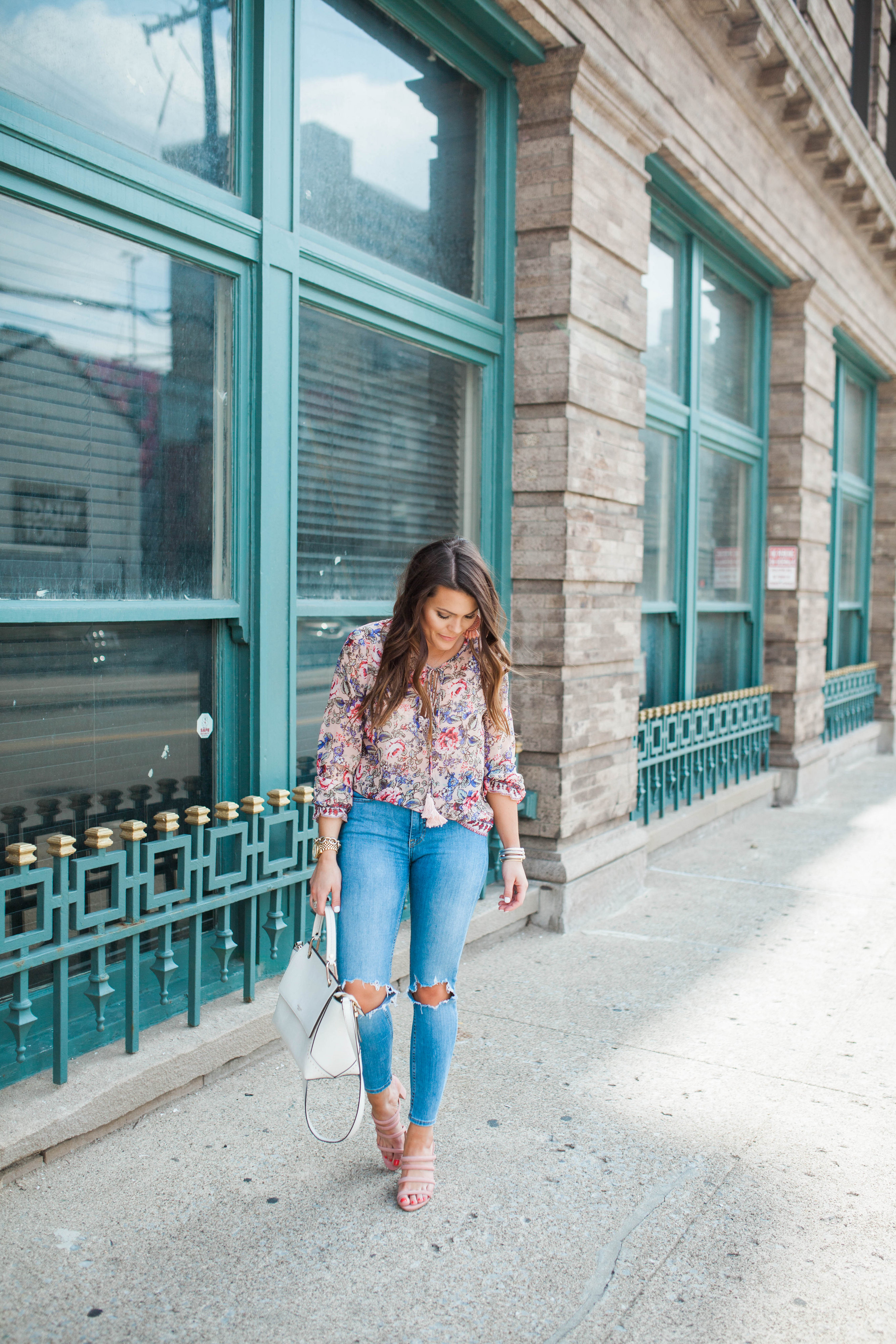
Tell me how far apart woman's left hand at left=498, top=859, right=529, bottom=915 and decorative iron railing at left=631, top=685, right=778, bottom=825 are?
11.5 feet

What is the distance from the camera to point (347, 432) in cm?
468

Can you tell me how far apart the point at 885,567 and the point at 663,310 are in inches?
296

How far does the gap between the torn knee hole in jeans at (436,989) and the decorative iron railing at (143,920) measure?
3.05 ft

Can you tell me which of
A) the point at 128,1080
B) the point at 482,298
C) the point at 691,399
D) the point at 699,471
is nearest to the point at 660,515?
the point at 699,471

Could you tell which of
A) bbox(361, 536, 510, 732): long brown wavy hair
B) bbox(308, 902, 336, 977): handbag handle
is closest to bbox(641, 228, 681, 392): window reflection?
bbox(361, 536, 510, 732): long brown wavy hair

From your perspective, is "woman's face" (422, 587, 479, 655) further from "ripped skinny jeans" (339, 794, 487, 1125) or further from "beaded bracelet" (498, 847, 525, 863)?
"beaded bracelet" (498, 847, 525, 863)

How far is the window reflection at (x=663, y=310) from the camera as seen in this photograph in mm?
7340

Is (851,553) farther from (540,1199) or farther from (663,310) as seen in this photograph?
(540,1199)

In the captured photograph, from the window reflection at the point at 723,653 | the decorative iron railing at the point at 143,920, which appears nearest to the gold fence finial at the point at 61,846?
the decorative iron railing at the point at 143,920

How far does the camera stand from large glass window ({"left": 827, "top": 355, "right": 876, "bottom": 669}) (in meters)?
11.7

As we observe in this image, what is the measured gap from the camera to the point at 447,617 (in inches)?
111

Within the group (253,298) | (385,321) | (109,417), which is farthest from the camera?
(385,321)

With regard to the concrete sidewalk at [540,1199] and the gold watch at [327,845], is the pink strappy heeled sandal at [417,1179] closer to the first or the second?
the concrete sidewalk at [540,1199]

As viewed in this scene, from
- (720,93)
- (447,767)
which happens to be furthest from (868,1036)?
(720,93)
